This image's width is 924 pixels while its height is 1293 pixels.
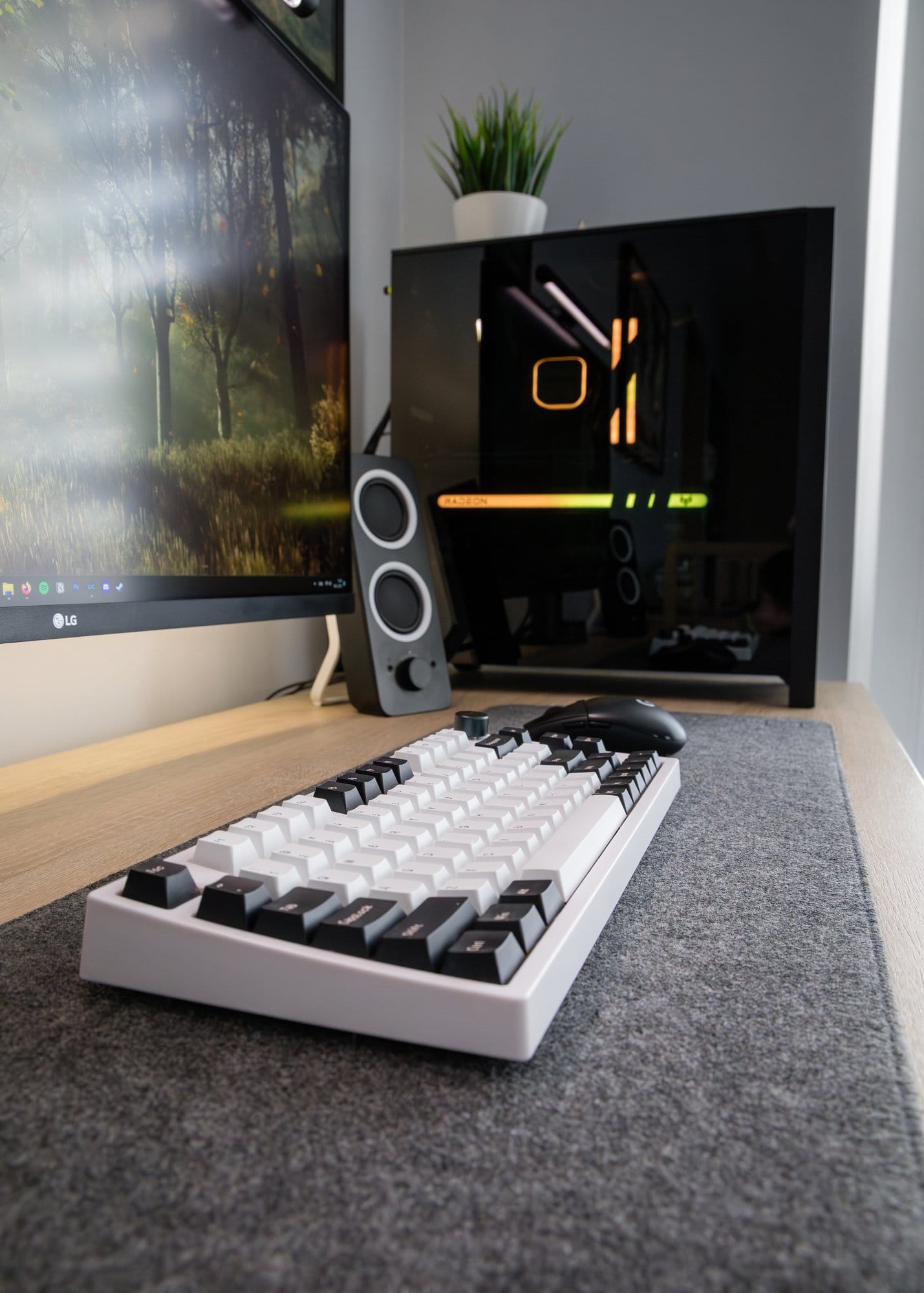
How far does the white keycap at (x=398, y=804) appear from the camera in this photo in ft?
1.26

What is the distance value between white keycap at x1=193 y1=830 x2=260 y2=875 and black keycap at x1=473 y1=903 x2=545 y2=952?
91 mm

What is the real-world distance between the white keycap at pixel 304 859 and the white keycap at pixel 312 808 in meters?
0.04

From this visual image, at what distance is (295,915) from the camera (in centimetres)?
27

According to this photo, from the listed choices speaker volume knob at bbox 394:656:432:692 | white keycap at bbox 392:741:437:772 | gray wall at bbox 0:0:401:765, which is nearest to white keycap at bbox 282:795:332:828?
white keycap at bbox 392:741:437:772

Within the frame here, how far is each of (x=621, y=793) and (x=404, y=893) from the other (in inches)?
7.0

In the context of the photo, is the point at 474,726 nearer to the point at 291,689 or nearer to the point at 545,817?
the point at 545,817

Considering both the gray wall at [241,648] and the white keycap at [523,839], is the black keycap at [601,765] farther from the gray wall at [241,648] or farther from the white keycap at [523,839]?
the gray wall at [241,648]

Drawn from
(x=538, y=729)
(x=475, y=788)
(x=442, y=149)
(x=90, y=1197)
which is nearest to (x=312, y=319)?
(x=538, y=729)

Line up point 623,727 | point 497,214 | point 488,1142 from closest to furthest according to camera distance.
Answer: point 488,1142, point 623,727, point 497,214

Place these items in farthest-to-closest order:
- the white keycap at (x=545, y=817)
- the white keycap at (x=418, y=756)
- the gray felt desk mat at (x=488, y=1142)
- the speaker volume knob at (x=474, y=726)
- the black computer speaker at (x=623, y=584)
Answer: the black computer speaker at (x=623, y=584), the speaker volume knob at (x=474, y=726), the white keycap at (x=418, y=756), the white keycap at (x=545, y=817), the gray felt desk mat at (x=488, y=1142)

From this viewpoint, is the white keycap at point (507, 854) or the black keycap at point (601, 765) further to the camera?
the black keycap at point (601, 765)

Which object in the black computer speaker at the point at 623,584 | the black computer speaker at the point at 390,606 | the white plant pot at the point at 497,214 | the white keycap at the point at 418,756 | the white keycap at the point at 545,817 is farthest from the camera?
the white plant pot at the point at 497,214

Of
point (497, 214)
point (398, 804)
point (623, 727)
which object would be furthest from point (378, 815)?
point (497, 214)

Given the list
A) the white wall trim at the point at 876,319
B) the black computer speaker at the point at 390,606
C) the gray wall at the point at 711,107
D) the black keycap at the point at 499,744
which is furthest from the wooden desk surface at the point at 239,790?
the gray wall at the point at 711,107
